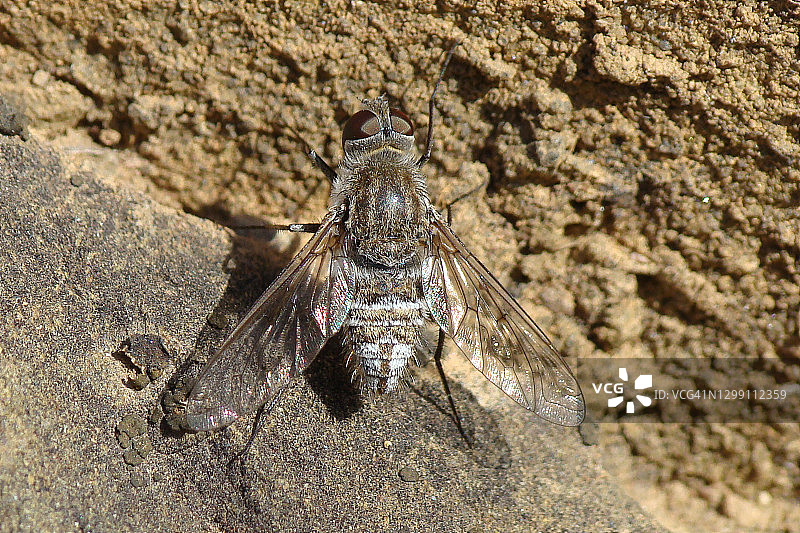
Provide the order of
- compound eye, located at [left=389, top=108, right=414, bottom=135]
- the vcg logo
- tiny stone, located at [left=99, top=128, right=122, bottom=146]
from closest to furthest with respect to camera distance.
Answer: compound eye, located at [left=389, top=108, right=414, bottom=135] → tiny stone, located at [left=99, top=128, right=122, bottom=146] → the vcg logo

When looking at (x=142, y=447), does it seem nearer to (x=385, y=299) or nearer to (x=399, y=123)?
(x=385, y=299)

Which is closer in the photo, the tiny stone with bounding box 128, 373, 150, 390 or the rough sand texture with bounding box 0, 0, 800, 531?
the tiny stone with bounding box 128, 373, 150, 390

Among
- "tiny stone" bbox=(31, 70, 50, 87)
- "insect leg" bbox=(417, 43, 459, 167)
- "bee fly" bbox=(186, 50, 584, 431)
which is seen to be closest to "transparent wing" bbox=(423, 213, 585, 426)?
"bee fly" bbox=(186, 50, 584, 431)

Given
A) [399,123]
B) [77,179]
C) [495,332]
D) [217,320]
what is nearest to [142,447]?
[217,320]

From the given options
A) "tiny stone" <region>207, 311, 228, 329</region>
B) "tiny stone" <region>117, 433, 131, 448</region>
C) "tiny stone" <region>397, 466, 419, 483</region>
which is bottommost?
"tiny stone" <region>397, 466, 419, 483</region>

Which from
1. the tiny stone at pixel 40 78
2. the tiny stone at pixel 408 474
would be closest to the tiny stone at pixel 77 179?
the tiny stone at pixel 40 78

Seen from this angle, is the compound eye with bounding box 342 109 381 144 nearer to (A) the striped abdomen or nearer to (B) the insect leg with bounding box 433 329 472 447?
(A) the striped abdomen

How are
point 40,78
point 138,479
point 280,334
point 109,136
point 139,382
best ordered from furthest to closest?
point 109,136 < point 40,78 < point 280,334 < point 139,382 < point 138,479
